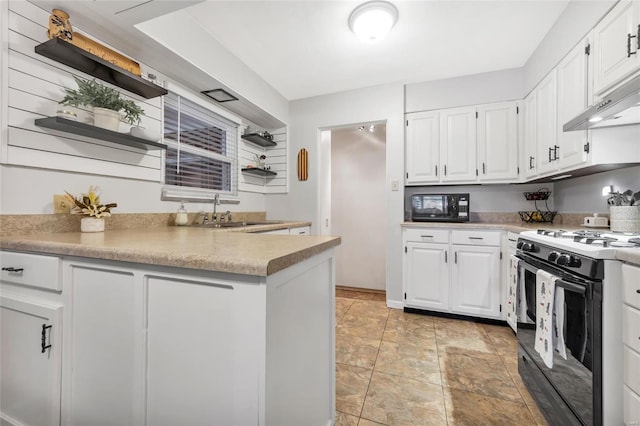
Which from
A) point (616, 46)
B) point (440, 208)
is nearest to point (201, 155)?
point (440, 208)

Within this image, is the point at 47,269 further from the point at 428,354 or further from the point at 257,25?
the point at 428,354

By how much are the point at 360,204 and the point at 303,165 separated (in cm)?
124

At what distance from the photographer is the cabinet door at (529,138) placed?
258 cm

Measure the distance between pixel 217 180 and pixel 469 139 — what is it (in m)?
2.91

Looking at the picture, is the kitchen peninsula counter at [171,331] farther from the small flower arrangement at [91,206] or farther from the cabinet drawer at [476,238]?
the cabinet drawer at [476,238]

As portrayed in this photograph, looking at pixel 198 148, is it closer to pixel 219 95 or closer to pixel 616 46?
pixel 219 95

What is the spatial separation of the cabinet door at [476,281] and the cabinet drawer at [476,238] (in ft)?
0.16

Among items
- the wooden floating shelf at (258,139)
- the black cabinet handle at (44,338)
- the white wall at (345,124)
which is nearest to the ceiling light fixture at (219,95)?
the wooden floating shelf at (258,139)

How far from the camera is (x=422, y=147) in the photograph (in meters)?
3.23

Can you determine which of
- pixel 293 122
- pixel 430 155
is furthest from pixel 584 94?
pixel 293 122

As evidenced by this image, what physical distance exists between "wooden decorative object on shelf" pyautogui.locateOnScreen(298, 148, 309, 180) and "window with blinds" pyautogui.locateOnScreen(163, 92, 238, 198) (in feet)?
2.81

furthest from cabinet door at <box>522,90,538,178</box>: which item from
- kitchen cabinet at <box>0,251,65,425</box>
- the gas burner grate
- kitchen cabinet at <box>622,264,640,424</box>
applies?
kitchen cabinet at <box>0,251,65,425</box>

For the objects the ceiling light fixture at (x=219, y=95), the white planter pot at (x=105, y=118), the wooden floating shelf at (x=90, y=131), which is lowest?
the wooden floating shelf at (x=90, y=131)

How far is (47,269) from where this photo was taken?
1105 mm
